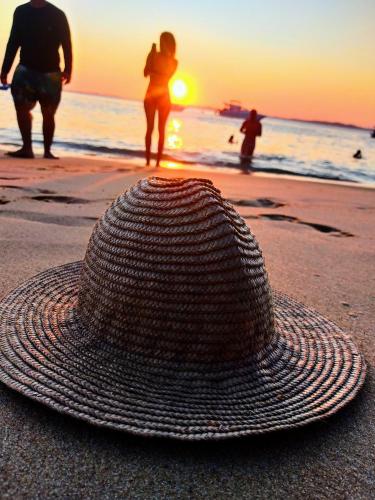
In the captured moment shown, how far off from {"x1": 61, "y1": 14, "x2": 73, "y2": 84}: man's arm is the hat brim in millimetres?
4758

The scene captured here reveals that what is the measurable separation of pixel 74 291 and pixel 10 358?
0.52m

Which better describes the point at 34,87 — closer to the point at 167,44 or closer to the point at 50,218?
the point at 167,44

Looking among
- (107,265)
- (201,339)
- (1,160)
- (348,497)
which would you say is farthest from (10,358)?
(1,160)

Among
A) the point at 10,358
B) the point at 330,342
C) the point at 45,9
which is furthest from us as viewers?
the point at 45,9

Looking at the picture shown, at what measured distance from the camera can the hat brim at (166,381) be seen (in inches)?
48.2

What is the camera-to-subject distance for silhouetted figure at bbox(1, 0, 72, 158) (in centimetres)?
559

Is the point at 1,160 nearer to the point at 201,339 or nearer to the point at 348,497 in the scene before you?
the point at 201,339

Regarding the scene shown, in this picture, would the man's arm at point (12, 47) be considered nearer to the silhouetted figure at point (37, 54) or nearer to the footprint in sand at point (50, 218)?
the silhouetted figure at point (37, 54)

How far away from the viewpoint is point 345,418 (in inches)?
56.7

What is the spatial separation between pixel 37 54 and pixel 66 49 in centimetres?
36

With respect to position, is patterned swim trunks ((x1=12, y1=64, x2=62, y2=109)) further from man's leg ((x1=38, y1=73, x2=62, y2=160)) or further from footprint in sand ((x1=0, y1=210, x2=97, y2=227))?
footprint in sand ((x1=0, y1=210, x2=97, y2=227))

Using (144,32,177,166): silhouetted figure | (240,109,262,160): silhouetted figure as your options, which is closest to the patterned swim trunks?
(144,32,177,166): silhouetted figure

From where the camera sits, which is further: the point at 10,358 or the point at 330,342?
the point at 330,342

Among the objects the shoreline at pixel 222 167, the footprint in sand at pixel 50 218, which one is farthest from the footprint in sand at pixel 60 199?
the shoreline at pixel 222 167
